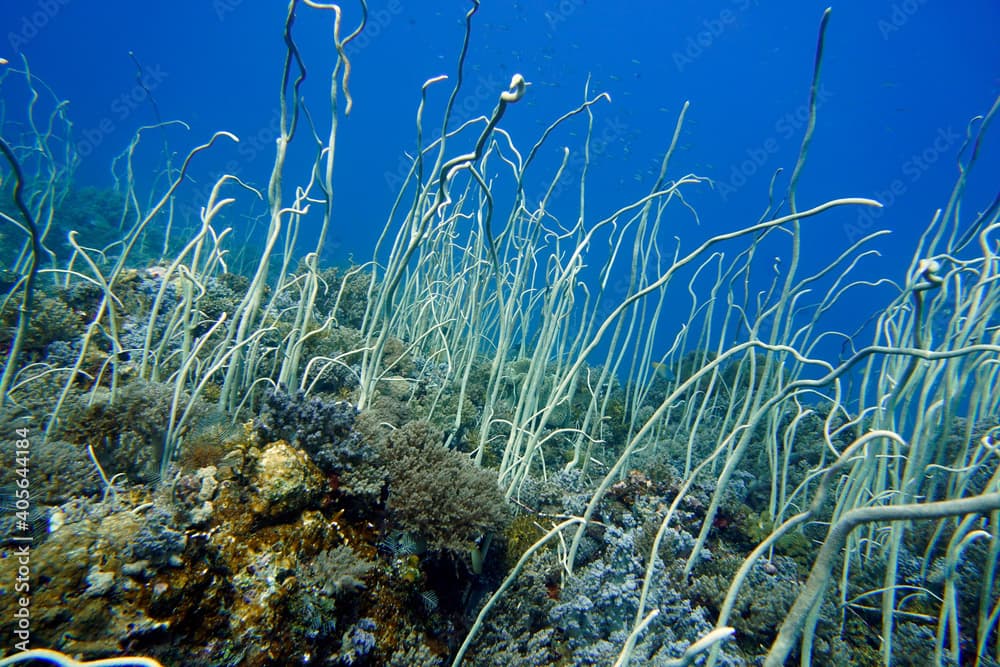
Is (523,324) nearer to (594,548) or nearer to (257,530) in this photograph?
(594,548)
